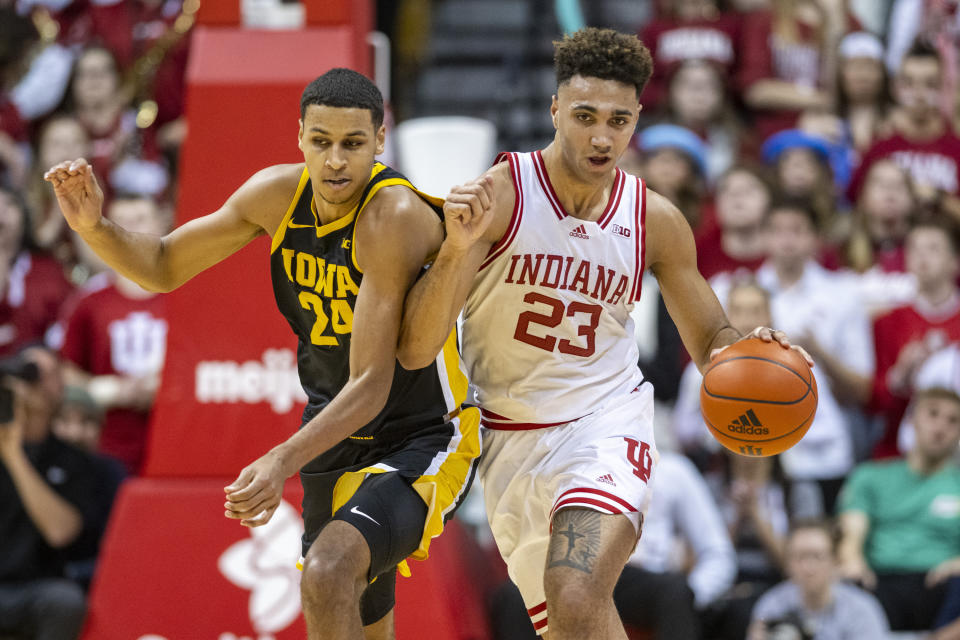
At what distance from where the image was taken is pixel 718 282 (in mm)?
7043

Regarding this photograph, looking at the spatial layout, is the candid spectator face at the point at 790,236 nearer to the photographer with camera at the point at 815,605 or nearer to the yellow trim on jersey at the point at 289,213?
the photographer with camera at the point at 815,605

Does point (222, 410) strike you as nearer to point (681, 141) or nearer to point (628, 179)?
point (628, 179)

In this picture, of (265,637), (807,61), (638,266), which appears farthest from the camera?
(807,61)

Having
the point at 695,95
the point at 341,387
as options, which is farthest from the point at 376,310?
the point at 695,95

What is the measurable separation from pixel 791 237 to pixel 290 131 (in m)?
3.16

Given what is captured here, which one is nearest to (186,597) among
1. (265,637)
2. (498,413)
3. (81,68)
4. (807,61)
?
(265,637)

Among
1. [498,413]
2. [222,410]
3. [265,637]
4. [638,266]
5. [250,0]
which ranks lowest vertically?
[265,637]

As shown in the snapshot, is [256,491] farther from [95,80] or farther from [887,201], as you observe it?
[95,80]

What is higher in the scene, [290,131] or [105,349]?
[290,131]

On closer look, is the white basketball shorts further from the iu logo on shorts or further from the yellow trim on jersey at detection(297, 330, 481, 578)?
the yellow trim on jersey at detection(297, 330, 481, 578)

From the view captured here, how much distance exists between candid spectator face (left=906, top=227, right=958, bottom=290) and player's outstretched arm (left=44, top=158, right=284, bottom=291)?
417 centimetres

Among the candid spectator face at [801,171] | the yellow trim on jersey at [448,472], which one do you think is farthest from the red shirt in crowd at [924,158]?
the yellow trim on jersey at [448,472]

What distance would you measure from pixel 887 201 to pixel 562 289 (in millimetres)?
4156

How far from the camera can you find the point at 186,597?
4.94m
